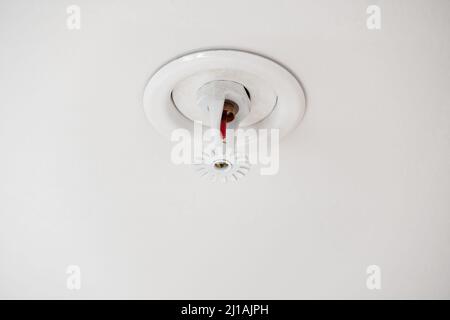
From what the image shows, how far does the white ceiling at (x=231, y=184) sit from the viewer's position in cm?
64

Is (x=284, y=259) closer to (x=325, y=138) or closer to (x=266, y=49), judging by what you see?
(x=325, y=138)

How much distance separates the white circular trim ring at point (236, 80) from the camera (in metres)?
0.65

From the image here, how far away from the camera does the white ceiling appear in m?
0.64

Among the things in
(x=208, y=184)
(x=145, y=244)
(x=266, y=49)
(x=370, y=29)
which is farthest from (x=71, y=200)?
(x=370, y=29)

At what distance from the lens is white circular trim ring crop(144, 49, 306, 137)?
0.65m

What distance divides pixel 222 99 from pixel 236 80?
0.05 meters

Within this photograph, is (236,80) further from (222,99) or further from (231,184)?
(231,184)

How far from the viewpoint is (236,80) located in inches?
27.5

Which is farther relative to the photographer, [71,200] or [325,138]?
[71,200]

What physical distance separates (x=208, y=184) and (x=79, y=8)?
1.44 ft

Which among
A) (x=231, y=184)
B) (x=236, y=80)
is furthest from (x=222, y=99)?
(x=231, y=184)

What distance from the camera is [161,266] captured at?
1.06 m

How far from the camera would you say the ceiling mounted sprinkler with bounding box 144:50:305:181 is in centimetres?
66

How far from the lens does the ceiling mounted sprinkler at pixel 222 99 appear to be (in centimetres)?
66
